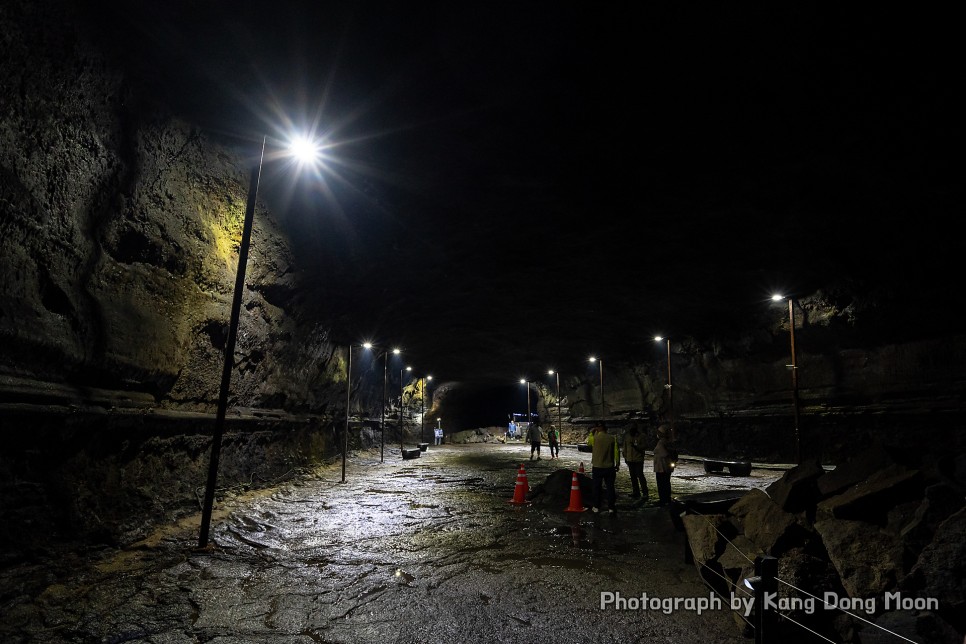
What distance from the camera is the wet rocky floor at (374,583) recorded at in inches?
160

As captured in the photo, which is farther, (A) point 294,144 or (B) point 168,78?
(A) point 294,144

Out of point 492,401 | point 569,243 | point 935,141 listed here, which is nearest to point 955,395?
point 935,141

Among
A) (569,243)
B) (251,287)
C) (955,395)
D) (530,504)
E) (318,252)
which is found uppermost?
(569,243)

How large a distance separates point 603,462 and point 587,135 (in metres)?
6.48

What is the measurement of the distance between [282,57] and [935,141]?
11.6 meters

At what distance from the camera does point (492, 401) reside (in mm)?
59781

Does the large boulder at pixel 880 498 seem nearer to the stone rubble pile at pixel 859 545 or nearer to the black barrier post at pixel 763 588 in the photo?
the stone rubble pile at pixel 859 545

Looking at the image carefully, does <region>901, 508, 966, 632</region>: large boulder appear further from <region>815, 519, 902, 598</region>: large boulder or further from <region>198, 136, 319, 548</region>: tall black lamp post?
<region>198, 136, 319, 548</region>: tall black lamp post

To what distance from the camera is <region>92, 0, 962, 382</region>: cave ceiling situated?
6598 mm

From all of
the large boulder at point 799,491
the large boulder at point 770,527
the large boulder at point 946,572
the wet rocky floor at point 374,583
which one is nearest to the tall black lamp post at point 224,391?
the wet rocky floor at point 374,583

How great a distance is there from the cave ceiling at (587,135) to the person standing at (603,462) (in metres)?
5.74

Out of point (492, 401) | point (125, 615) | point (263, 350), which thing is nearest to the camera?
point (125, 615)

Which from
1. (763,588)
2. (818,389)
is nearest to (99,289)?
(763,588)

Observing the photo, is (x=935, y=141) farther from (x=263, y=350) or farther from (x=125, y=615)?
(x=263, y=350)
